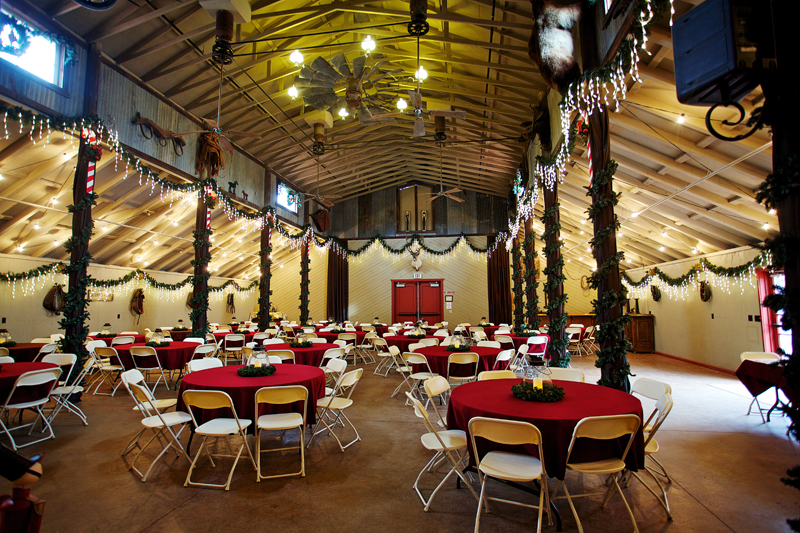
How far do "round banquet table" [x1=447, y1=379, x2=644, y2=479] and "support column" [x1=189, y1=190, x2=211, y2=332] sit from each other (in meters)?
7.13

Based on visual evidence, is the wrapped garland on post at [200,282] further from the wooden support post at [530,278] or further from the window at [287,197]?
the wooden support post at [530,278]

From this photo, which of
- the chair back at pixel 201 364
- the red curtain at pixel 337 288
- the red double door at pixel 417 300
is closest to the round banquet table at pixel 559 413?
the chair back at pixel 201 364

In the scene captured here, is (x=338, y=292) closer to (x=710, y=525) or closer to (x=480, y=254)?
(x=480, y=254)

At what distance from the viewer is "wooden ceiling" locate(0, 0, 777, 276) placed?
19.3 ft

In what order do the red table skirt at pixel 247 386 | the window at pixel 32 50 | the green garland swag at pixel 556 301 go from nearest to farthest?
the red table skirt at pixel 247 386 < the window at pixel 32 50 < the green garland swag at pixel 556 301

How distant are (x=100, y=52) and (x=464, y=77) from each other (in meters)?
6.57

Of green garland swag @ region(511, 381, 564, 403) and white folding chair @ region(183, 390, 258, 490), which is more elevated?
green garland swag @ region(511, 381, 564, 403)

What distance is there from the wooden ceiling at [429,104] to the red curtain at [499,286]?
9.97 ft

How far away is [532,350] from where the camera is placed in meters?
8.53

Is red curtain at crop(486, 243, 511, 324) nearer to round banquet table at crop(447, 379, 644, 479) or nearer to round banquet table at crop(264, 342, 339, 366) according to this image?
round banquet table at crop(264, 342, 339, 366)

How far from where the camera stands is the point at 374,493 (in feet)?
10.3

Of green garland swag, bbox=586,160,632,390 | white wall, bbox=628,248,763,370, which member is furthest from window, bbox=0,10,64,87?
white wall, bbox=628,248,763,370

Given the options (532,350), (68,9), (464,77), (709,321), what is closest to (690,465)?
(532,350)

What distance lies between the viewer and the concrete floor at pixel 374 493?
270 centimetres
